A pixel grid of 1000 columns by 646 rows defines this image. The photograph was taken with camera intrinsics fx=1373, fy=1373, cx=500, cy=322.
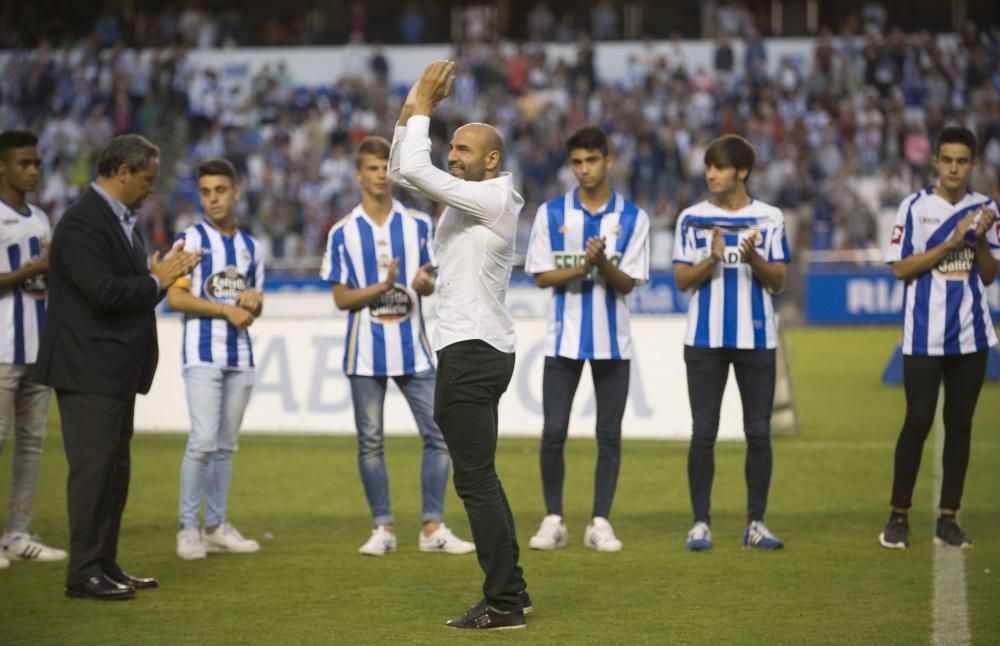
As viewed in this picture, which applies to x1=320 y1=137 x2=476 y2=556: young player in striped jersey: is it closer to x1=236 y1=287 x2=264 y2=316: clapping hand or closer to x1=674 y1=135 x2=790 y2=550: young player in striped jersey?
x1=236 y1=287 x2=264 y2=316: clapping hand

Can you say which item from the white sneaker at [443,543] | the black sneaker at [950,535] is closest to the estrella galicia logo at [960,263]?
the black sneaker at [950,535]

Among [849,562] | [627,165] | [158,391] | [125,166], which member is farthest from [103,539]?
[627,165]

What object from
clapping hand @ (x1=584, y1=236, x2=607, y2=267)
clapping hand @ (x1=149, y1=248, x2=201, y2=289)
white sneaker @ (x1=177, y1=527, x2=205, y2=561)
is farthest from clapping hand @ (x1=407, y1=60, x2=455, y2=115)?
white sneaker @ (x1=177, y1=527, x2=205, y2=561)

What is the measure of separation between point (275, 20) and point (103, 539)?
27813 millimetres

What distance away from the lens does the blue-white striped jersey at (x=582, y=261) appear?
7.55 metres

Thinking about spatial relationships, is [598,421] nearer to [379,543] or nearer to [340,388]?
[379,543]

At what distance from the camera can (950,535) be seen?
743 centimetres

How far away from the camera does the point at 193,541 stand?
7.45 meters

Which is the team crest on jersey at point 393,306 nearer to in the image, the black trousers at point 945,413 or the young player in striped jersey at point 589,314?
the young player in striped jersey at point 589,314

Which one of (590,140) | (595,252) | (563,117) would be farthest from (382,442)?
(563,117)

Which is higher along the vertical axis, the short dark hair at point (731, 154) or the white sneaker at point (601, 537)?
the short dark hair at point (731, 154)

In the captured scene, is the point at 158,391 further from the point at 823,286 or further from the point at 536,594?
the point at 823,286

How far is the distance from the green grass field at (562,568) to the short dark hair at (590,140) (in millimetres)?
2213

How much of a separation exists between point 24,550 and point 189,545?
87 centimetres
